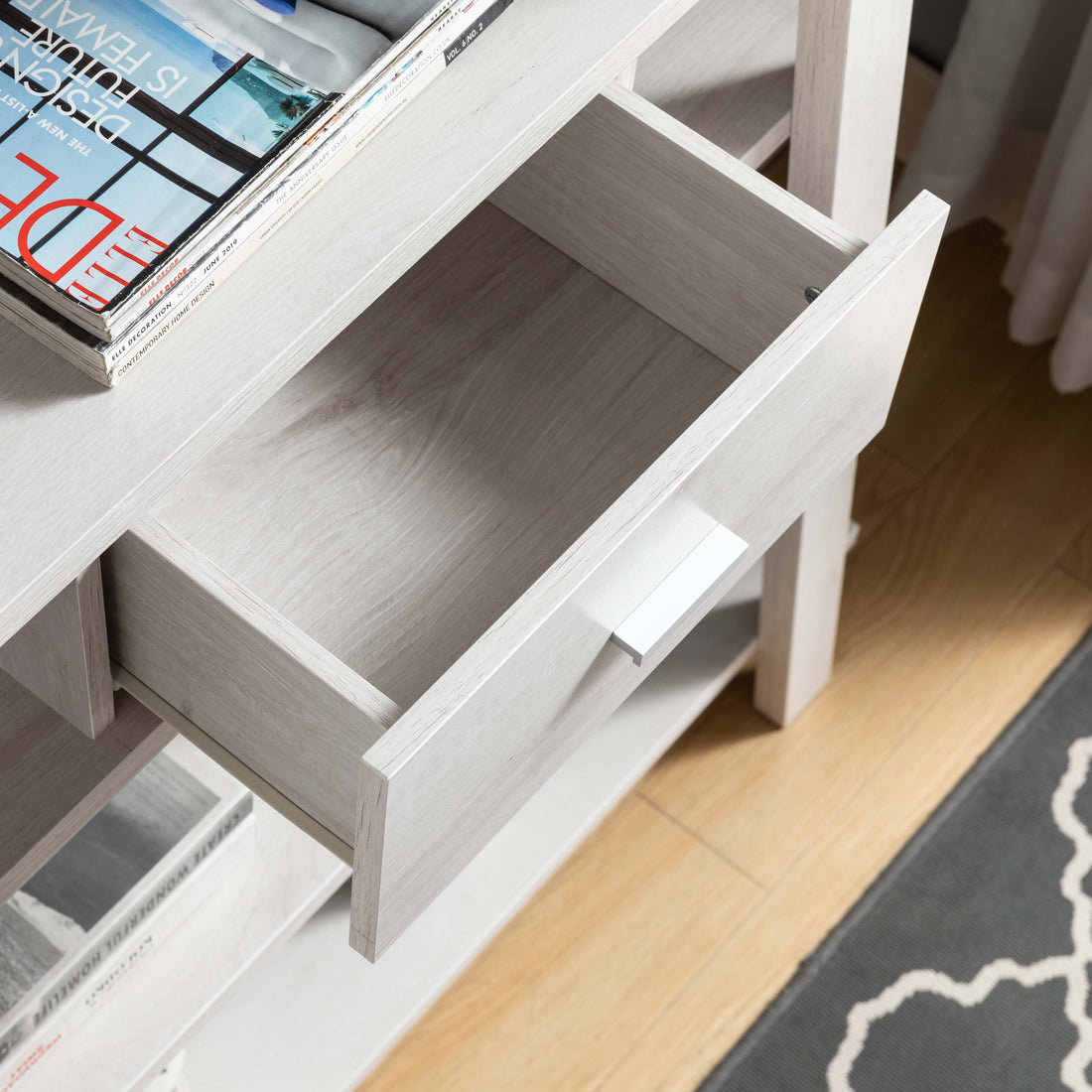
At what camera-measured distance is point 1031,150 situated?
1562 mm

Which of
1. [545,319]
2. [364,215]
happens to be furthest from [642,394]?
[364,215]

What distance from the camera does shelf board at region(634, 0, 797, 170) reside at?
3.17ft

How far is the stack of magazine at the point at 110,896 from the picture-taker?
982mm

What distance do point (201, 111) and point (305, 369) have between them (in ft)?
0.97

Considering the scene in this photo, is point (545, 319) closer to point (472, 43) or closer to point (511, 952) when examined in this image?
point (472, 43)

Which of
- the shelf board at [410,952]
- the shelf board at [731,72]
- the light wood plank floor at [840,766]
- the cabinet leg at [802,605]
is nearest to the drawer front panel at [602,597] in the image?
the shelf board at [731,72]

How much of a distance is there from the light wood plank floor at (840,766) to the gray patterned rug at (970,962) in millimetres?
24

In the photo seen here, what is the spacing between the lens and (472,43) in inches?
26.6

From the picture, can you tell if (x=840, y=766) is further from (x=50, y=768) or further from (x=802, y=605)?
(x=50, y=768)

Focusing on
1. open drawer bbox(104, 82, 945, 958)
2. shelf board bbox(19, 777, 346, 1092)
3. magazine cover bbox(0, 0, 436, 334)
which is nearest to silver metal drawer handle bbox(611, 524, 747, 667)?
open drawer bbox(104, 82, 945, 958)

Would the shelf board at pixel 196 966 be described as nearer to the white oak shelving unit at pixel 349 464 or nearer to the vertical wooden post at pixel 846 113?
the white oak shelving unit at pixel 349 464

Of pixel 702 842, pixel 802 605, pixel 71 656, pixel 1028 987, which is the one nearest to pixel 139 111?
pixel 71 656

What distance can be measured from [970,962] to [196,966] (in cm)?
67

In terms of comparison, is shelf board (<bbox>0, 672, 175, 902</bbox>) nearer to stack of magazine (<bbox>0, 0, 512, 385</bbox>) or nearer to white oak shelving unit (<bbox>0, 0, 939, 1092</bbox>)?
white oak shelving unit (<bbox>0, 0, 939, 1092</bbox>)
